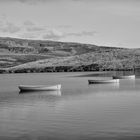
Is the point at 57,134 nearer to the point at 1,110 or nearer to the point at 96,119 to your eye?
the point at 96,119

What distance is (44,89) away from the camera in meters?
79.1

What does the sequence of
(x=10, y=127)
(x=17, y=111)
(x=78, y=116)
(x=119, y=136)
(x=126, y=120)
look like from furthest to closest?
(x=17, y=111) → (x=78, y=116) → (x=126, y=120) → (x=10, y=127) → (x=119, y=136)

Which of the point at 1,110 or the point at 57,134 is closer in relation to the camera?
the point at 57,134

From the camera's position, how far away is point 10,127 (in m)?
34.4

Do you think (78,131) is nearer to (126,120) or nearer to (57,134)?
(57,134)

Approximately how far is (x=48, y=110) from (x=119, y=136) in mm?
17339

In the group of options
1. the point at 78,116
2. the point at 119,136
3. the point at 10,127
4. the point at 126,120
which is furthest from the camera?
the point at 78,116

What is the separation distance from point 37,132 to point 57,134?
5.75 feet

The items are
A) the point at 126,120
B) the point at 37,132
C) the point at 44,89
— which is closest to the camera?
the point at 37,132

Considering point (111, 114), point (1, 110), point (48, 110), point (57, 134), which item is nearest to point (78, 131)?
point (57, 134)

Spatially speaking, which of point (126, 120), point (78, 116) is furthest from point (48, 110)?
point (126, 120)

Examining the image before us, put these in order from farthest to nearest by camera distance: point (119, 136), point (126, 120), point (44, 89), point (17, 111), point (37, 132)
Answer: point (44, 89), point (17, 111), point (126, 120), point (37, 132), point (119, 136)

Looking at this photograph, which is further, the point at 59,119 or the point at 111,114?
the point at 111,114

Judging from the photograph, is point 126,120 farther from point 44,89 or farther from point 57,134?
point 44,89
